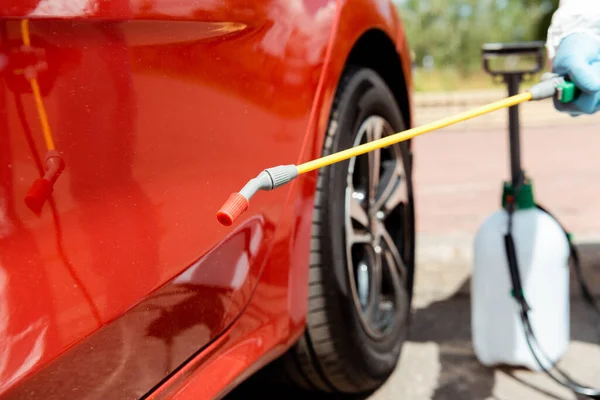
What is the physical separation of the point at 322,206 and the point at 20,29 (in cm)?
91

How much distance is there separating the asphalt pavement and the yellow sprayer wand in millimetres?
948

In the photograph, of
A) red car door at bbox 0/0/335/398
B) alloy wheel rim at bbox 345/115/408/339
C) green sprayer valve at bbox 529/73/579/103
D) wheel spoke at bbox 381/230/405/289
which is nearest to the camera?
red car door at bbox 0/0/335/398

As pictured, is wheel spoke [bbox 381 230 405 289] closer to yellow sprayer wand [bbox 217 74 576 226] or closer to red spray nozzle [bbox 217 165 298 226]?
yellow sprayer wand [bbox 217 74 576 226]

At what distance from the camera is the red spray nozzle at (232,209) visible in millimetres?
1000

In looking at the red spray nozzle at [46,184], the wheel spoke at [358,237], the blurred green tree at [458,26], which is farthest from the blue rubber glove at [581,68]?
the blurred green tree at [458,26]

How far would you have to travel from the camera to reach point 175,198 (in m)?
1.21

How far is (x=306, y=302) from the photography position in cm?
166

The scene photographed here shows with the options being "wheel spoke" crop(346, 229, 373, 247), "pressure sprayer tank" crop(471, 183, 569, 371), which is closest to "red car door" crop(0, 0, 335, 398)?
"wheel spoke" crop(346, 229, 373, 247)

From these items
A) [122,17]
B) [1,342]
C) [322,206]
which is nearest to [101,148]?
[122,17]

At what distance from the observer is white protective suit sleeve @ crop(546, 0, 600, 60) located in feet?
5.78

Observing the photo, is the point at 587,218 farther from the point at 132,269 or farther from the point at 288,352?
the point at 132,269

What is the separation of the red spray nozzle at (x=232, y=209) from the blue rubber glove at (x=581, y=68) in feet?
3.27

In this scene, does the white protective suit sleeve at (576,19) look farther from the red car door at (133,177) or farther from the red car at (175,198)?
the red car door at (133,177)

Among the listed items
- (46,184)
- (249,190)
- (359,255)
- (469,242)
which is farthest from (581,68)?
(469,242)
